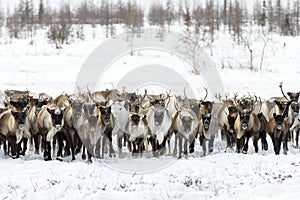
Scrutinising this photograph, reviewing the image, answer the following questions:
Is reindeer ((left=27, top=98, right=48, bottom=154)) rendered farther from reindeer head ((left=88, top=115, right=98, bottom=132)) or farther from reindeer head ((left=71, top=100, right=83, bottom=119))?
reindeer head ((left=88, top=115, right=98, bottom=132))

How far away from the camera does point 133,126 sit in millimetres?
12820

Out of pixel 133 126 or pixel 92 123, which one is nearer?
pixel 92 123

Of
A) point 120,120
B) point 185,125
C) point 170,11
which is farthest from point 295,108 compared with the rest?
point 170,11

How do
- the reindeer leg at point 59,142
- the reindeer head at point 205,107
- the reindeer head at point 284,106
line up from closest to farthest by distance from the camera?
the reindeer leg at point 59,142 < the reindeer head at point 284,106 < the reindeer head at point 205,107

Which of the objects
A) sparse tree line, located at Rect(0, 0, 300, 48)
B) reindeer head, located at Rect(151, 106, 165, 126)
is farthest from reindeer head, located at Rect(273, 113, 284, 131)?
sparse tree line, located at Rect(0, 0, 300, 48)

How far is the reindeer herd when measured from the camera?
12.3 meters

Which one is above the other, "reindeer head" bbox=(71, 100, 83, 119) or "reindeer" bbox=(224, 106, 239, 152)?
"reindeer head" bbox=(71, 100, 83, 119)

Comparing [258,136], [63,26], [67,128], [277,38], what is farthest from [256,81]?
[63,26]

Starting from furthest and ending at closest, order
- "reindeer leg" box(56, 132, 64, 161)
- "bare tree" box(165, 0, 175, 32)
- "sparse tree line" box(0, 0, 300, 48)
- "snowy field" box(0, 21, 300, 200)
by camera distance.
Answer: "bare tree" box(165, 0, 175, 32) → "sparse tree line" box(0, 0, 300, 48) → "reindeer leg" box(56, 132, 64, 161) → "snowy field" box(0, 21, 300, 200)

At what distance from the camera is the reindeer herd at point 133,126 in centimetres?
1227

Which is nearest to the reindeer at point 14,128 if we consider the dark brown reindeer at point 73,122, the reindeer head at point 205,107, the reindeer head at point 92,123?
the dark brown reindeer at point 73,122

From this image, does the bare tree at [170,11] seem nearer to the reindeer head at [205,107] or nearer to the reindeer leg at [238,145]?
the reindeer head at [205,107]

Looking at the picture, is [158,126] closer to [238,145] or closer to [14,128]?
[238,145]

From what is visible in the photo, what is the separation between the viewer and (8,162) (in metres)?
11.6
